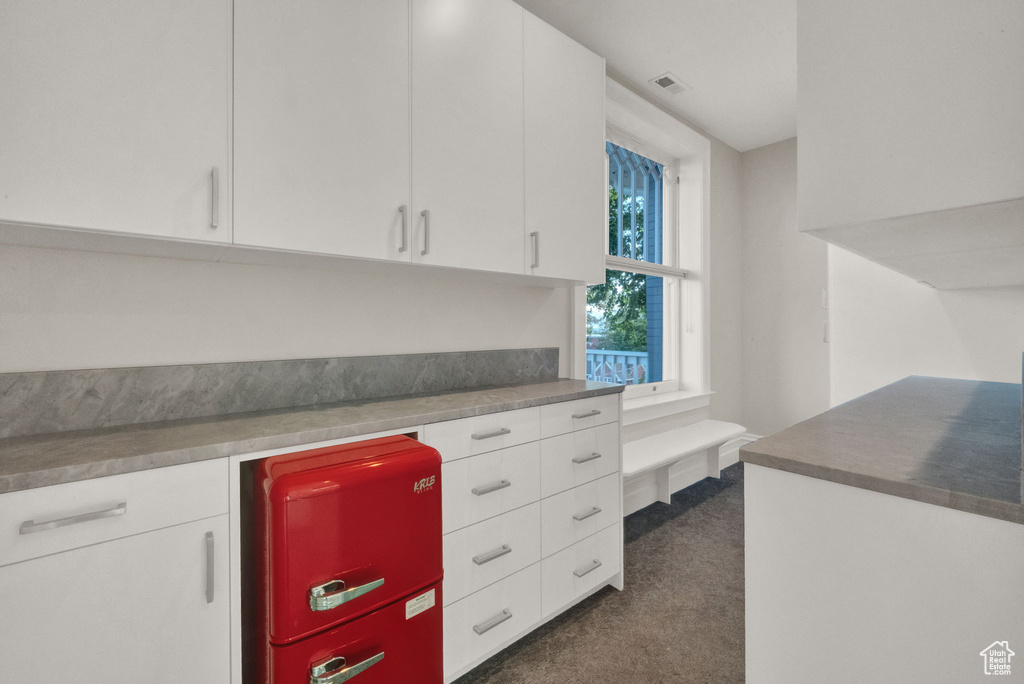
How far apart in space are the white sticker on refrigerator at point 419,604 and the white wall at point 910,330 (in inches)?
74.8

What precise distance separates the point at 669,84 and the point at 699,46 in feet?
1.36

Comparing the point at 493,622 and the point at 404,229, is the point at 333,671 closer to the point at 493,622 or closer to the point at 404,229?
the point at 493,622

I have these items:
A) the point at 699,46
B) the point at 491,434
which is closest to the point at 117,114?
the point at 491,434

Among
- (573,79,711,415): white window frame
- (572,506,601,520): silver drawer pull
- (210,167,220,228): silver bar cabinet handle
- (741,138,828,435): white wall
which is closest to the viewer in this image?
(210,167,220,228): silver bar cabinet handle

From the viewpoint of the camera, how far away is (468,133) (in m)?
1.76

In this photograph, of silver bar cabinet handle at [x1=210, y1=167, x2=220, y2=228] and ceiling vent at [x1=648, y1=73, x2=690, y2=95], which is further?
ceiling vent at [x1=648, y1=73, x2=690, y2=95]

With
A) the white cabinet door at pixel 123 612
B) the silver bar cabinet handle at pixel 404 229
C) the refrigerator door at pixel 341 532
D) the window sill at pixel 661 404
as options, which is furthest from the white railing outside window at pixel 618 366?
the white cabinet door at pixel 123 612

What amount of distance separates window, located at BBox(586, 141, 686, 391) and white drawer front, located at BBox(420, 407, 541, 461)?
4.57ft

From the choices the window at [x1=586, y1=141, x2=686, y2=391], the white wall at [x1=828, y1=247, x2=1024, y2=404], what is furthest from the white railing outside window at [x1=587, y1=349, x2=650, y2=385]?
the white wall at [x1=828, y1=247, x2=1024, y2=404]

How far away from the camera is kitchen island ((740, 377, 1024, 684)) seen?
2.14ft

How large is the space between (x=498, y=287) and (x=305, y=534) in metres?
1.50

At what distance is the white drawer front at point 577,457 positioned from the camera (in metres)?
1.80

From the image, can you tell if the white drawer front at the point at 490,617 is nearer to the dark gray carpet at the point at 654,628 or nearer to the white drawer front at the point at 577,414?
the dark gray carpet at the point at 654,628

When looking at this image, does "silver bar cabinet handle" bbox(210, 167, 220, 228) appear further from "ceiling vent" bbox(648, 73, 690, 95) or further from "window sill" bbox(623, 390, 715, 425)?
"ceiling vent" bbox(648, 73, 690, 95)
